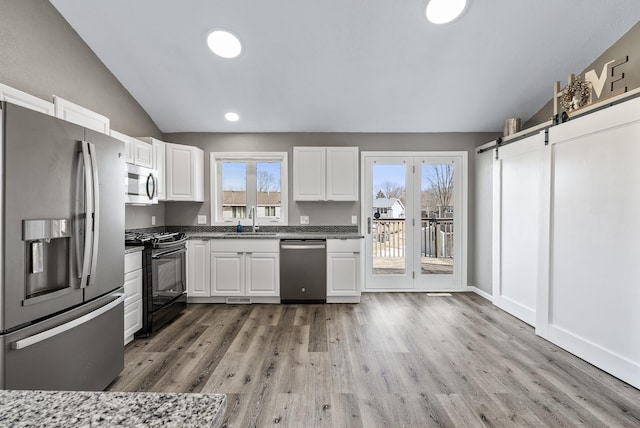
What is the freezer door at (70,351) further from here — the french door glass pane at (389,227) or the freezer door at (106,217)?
the french door glass pane at (389,227)

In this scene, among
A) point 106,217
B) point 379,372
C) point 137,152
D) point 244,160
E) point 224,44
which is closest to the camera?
point 106,217

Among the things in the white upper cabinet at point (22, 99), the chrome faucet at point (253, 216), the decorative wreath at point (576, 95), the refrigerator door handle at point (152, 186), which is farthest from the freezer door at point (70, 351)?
the decorative wreath at point (576, 95)

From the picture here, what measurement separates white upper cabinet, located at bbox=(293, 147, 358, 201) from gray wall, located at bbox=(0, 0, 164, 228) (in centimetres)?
216

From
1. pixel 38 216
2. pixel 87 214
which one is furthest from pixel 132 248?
pixel 38 216

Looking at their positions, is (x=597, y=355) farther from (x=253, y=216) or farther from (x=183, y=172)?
(x=183, y=172)

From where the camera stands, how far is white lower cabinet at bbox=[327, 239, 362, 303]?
4.03 meters

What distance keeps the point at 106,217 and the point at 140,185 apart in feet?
5.20

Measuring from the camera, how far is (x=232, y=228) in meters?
4.59

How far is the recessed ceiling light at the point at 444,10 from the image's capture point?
98.4 inches

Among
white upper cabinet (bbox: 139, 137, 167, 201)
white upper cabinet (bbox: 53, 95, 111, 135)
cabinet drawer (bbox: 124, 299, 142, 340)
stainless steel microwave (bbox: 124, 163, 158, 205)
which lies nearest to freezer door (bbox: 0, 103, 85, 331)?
white upper cabinet (bbox: 53, 95, 111, 135)

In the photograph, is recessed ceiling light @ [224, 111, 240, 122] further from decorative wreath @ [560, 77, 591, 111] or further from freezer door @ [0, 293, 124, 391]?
decorative wreath @ [560, 77, 591, 111]

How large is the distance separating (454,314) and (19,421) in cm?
381

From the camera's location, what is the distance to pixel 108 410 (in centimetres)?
55

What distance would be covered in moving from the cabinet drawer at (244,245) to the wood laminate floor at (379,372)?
0.86 m
